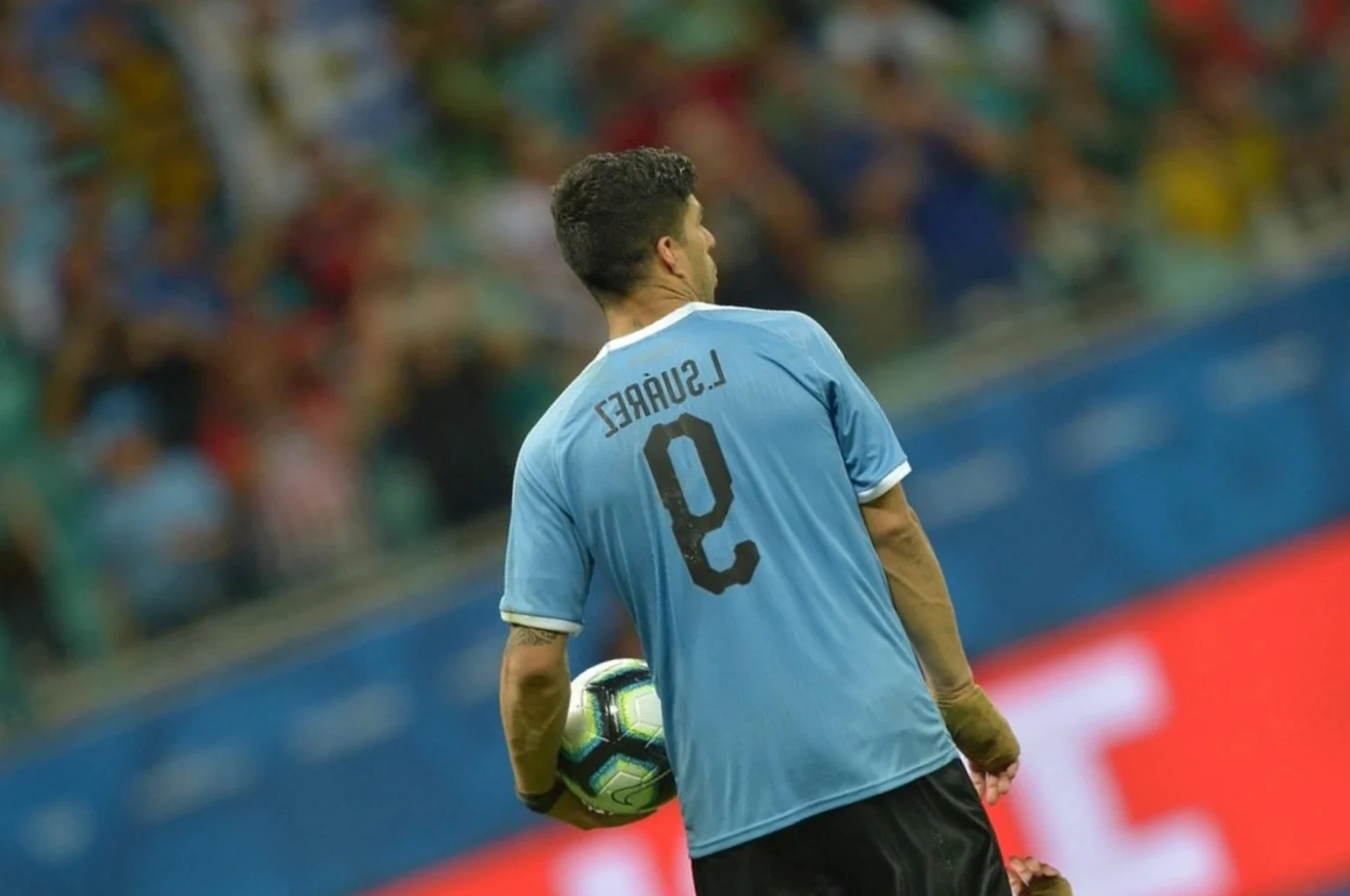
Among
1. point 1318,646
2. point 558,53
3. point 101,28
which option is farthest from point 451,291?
point 1318,646

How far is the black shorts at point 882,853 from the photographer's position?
3.23m

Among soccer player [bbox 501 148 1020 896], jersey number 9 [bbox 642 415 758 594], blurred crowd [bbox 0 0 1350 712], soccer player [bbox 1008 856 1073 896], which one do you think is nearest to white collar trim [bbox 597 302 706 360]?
soccer player [bbox 501 148 1020 896]

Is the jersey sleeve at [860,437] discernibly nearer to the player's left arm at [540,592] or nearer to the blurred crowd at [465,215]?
the player's left arm at [540,592]

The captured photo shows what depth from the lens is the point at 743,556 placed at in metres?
3.22

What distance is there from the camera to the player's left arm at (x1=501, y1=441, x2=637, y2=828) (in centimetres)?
327

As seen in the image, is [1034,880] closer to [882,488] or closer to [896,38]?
[882,488]

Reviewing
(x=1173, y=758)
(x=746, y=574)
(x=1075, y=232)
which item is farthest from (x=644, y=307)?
(x=1075, y=232)

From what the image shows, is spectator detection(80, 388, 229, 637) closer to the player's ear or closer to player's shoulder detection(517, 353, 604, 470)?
player's shoulder detection(517, 353, 604, 470)

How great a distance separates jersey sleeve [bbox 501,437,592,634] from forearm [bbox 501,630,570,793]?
0.06m

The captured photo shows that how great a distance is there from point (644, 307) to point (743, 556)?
0.43m

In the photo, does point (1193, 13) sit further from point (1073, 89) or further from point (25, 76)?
point (25, 76)

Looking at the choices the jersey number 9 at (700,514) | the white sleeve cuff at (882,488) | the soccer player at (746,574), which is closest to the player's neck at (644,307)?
the soccer player at (746,574)

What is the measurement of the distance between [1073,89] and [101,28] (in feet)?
13.2

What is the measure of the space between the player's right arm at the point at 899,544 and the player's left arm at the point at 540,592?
44cm
